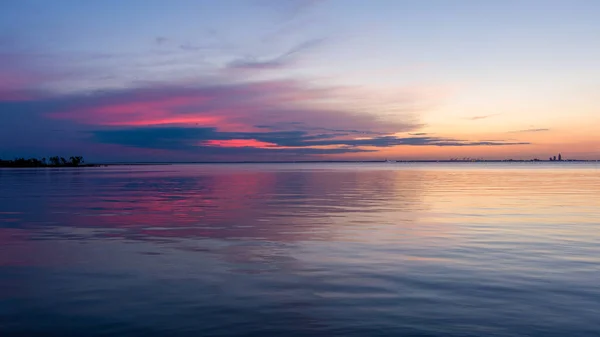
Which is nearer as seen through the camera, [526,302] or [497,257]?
[526,302]

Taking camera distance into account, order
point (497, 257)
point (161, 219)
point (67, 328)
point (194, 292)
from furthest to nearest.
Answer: point (161, 219) < point (497, 257) < point (194, 292) < point (67, 328)

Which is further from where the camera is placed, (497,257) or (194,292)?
(497,257)

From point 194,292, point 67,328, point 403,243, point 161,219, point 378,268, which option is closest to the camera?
point 67,328

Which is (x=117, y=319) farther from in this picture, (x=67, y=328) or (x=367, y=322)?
(x=367, y=322)

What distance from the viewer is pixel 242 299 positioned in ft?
41.1

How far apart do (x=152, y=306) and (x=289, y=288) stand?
3.64 m

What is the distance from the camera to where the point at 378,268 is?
16000 mm

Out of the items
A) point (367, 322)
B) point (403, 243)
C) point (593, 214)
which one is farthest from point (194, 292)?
point (593, 214)

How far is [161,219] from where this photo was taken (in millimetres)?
29922

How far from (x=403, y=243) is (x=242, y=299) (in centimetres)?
1009

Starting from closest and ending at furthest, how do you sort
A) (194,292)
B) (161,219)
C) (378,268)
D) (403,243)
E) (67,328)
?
(67,328), (194,292), (378,268), (403,243), (161,219)

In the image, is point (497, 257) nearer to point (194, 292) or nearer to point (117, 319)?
point (194, 292)

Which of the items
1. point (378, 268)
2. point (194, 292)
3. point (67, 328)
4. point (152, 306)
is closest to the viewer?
point (67, 328)

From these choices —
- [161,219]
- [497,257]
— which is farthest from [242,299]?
[161,219]
